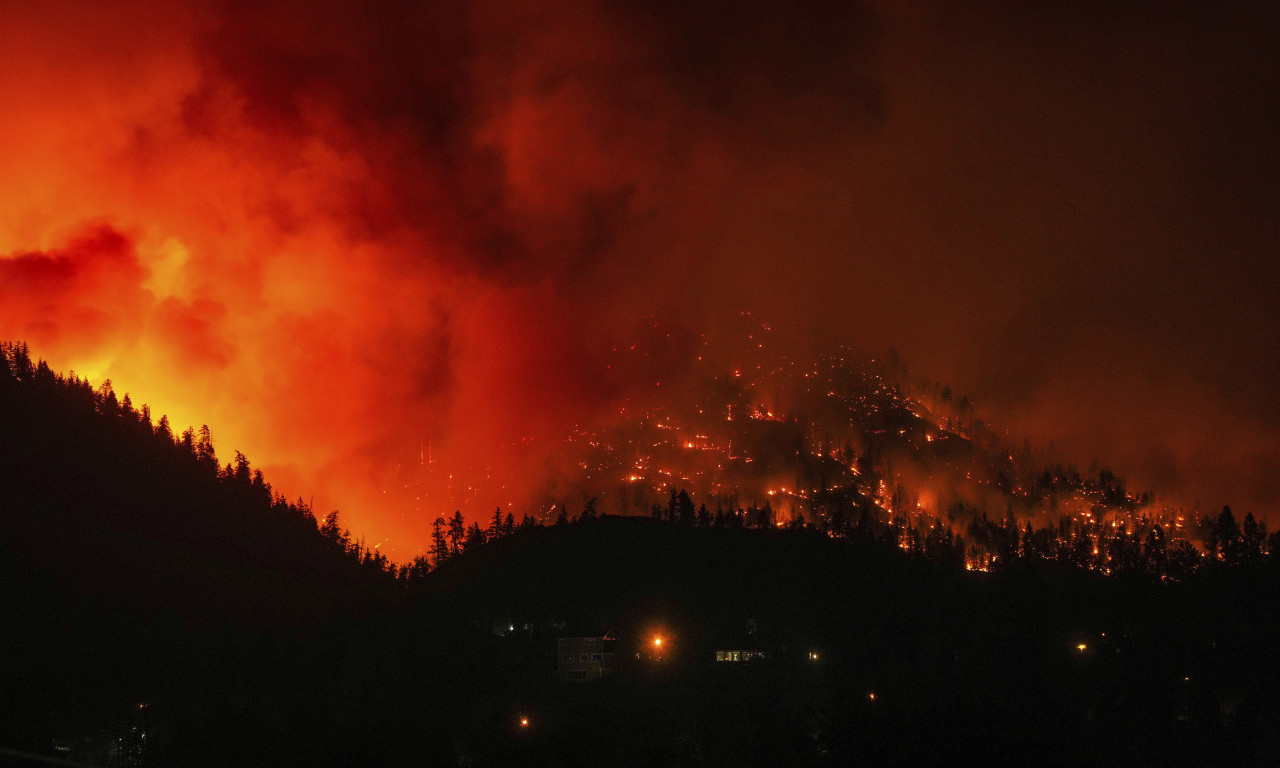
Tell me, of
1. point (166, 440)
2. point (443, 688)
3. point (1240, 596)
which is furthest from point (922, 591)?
point (166, 440)

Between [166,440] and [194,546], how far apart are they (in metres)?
33.4

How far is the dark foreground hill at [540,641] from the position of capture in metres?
84.2

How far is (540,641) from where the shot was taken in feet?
402

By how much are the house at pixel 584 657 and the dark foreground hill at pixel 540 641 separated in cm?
177

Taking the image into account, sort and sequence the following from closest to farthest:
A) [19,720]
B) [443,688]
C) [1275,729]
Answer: [19,720] < [1275,729] < [443,688]

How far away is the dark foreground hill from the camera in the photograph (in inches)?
3314

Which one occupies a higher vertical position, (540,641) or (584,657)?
(540,641)

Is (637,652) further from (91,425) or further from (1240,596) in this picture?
(91,425)

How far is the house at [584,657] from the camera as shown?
116m

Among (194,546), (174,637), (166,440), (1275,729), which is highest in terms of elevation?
(166,440)

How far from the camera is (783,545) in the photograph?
168500 mm

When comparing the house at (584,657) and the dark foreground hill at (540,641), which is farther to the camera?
the house at (584,657)

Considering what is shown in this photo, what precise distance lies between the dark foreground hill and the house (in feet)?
5.80

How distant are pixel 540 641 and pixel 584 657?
7.71 m
